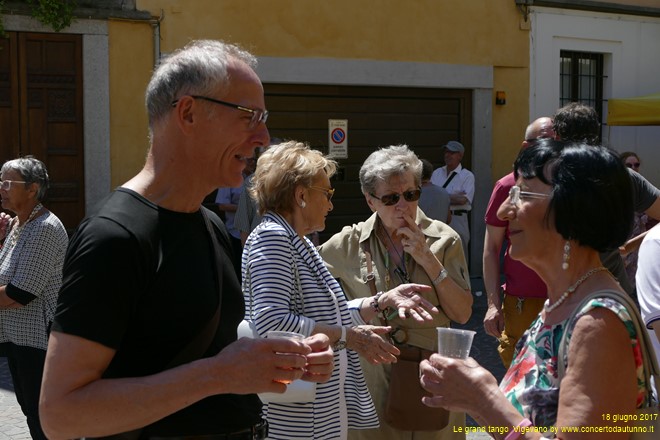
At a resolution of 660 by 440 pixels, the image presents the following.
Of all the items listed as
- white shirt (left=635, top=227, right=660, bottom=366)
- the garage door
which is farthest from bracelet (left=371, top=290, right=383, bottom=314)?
the garage door

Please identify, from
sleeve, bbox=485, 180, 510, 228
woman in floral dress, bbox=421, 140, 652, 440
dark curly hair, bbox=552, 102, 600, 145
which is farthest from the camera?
sleeve, bbox=485, 180, 510, 228

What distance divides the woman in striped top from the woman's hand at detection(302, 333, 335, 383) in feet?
2.82

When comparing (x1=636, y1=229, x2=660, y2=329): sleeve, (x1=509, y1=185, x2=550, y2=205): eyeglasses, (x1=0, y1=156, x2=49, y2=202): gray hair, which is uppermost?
(x1=0, y1=156, x2=49, y2=202): gray hair

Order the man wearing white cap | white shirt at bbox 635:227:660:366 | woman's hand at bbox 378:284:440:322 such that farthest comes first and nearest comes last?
1. the man wearing white cap
2. woman's hand at bbox 378:284:440:322
3. white shirt at bbox 635:227:660:366

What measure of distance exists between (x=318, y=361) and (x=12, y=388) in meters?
5.68

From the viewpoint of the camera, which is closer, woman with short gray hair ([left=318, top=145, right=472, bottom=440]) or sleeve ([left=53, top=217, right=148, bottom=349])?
sleeve ([left=53, top=217, right=148, bottom=349])

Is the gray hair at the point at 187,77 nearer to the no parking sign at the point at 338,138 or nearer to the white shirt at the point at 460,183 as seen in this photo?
the white shirt at the point at 460,183

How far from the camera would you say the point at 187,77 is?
2350 mm

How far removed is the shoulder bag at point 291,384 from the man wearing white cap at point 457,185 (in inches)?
308

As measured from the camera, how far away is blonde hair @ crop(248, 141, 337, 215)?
143 inches

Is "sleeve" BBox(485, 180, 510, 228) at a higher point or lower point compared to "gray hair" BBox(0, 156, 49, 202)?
lower

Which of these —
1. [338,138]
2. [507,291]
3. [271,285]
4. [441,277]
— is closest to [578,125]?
[507,291]

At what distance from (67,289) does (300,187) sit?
5.68ft

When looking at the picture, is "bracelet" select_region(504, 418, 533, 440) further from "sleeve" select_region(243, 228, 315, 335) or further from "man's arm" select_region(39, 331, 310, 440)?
"sleeve" select_region(243, 228, 315, 335)
